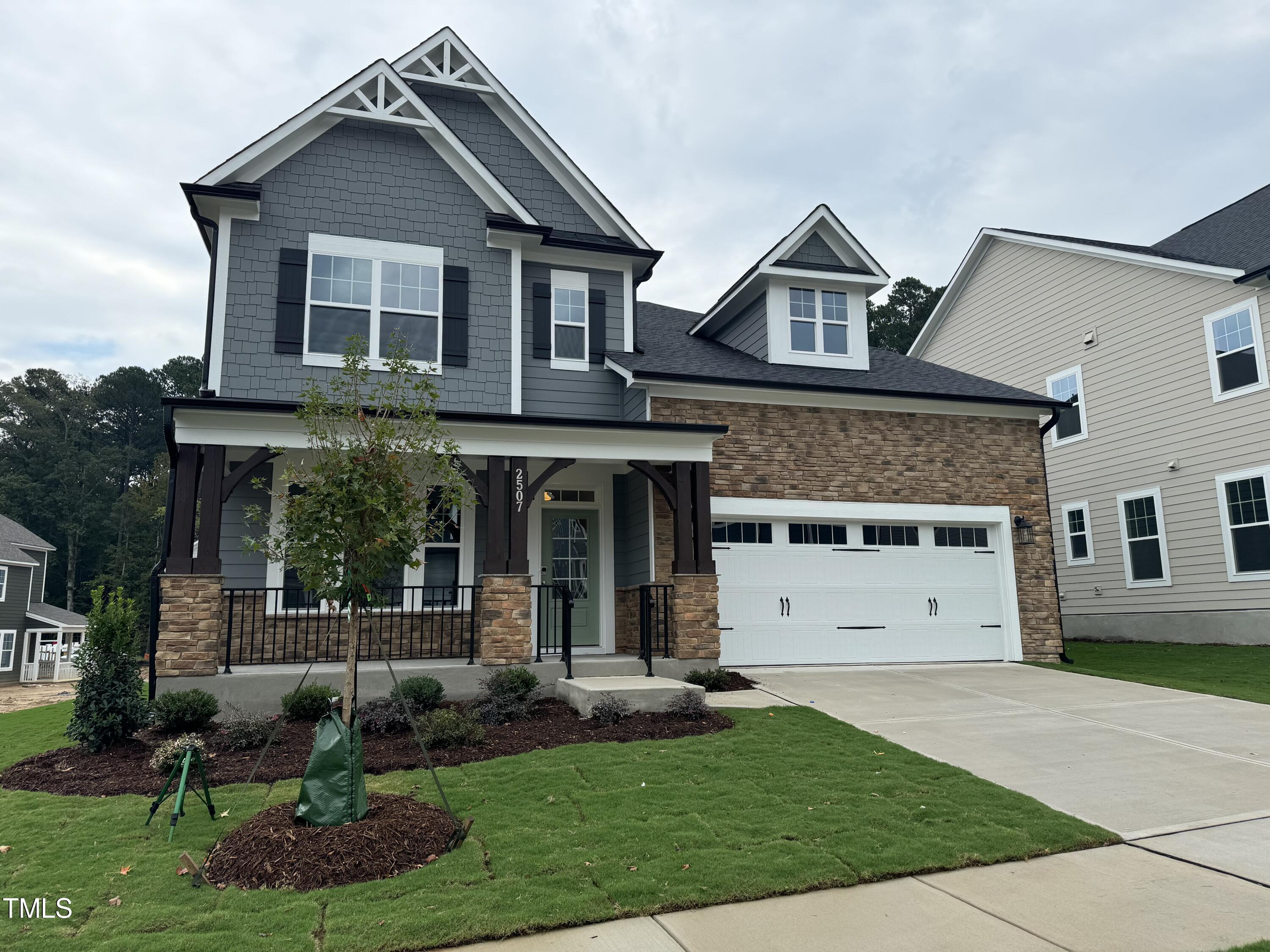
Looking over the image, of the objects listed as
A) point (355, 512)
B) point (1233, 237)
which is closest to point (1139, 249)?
point (1233, 237)

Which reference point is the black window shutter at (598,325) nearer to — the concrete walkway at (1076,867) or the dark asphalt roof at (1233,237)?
the concrete walkway at (1076,867)

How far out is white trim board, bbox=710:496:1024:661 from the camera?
41.5 ft

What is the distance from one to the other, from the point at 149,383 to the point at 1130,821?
6808 cm

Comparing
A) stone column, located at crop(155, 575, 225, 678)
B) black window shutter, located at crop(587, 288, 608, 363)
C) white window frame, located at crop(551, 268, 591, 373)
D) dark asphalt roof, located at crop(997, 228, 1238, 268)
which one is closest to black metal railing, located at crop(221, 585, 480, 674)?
stone column, located at crop(155, 575, 225, 678)

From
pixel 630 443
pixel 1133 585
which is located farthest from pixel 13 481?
pixel 1133 585

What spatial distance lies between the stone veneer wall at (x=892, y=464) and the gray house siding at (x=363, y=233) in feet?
9.18

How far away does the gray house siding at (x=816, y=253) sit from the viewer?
48.4ft

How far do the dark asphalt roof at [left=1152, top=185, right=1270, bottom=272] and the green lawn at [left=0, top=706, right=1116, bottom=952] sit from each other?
1297 cm

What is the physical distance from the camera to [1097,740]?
796 cm

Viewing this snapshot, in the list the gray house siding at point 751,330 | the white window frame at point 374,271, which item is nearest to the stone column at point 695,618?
the white window frame at point 374,271

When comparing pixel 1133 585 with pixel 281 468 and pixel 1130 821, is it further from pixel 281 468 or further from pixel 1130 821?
pixel 281 468

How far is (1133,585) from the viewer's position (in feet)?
55.8

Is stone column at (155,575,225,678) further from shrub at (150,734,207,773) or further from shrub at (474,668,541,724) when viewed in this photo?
shrub at (474,668,541,724)

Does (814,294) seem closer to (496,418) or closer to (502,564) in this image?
(496,418)
